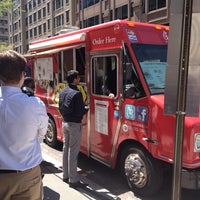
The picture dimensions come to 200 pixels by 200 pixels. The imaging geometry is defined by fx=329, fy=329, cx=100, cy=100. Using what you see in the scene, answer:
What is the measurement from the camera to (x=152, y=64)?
4984 millimetres

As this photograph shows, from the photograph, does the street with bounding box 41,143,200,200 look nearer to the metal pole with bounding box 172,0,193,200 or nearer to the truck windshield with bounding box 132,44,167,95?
the truck windshield with bounding box 132,44,167,95

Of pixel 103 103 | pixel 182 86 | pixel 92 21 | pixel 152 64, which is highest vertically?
pixel 92 21

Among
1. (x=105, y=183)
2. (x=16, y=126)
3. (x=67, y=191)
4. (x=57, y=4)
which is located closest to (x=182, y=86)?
(x=16, y=126)

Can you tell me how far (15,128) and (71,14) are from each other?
52.1m

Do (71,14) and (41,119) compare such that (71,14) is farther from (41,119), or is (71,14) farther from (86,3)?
(41,119)

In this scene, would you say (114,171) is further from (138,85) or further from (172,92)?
(172,92)

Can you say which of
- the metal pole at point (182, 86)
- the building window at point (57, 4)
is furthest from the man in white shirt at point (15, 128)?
the building window at point (57, 4)

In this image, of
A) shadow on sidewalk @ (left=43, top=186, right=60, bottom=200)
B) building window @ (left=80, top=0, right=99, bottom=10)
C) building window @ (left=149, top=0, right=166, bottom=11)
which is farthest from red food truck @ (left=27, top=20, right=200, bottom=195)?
building window @ (left=80, top=0, right=99, bottom=10)

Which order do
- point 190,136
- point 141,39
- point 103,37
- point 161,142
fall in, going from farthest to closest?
1. point 103,37
2. point 141,39
3. point 161,142
4. point 190,136

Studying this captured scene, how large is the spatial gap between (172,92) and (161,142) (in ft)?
6.56

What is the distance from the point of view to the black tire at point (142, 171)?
185 inches

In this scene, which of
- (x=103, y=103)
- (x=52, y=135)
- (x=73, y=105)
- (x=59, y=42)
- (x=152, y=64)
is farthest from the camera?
(x=52, y=135)

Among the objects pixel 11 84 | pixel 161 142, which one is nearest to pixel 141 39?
pixel 161 142

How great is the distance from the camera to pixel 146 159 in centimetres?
472
